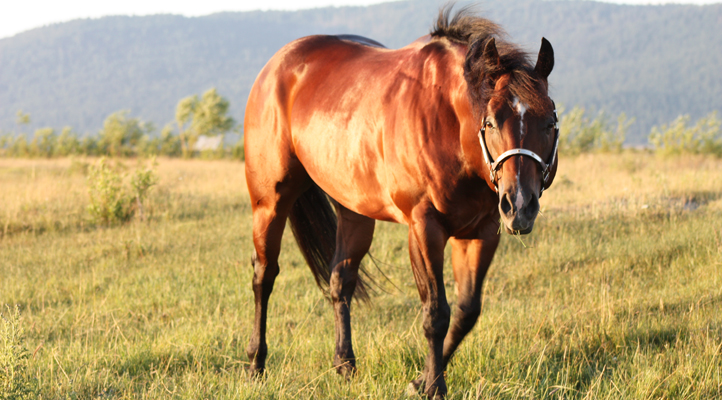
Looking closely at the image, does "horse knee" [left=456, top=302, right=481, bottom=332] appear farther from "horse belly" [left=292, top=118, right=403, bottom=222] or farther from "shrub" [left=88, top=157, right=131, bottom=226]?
"shrub" [left=88, top=157, right=131, bottom=226]

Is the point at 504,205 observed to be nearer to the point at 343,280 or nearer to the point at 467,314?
the point at 467,314

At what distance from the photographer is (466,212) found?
229cm

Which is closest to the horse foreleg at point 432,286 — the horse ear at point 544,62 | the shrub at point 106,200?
the horse ear at point 544,62

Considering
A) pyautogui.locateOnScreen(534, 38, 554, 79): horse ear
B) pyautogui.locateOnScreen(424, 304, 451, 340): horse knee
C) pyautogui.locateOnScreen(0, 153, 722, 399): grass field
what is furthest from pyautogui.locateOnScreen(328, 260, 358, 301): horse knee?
Result: pyautogui.locateOnScreen(534, 38, 554, 79): horse ear

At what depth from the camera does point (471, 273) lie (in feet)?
8.34

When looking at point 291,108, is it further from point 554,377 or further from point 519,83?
point 554,377

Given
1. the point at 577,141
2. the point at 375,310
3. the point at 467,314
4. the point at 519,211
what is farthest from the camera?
the point at 577,141

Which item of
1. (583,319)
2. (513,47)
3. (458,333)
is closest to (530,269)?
(583,319)

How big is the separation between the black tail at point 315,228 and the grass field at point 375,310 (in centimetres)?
46

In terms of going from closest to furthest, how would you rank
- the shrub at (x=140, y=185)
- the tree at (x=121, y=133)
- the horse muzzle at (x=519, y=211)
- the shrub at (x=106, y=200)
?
the horse muzzle at (x=519, y=211), the shrub at (x=106, y=200), the shrub at (x=140, y=185), the tree at (x=121, y=133)

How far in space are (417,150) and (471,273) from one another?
0.70 meters

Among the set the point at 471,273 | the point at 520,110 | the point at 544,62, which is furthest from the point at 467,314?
the point at 544,62

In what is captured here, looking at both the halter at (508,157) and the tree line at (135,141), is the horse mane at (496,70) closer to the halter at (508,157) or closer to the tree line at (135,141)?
the halter at (508,157)

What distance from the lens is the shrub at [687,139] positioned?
58.5 feet
